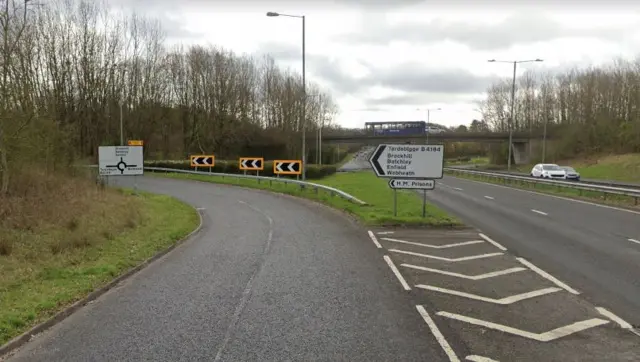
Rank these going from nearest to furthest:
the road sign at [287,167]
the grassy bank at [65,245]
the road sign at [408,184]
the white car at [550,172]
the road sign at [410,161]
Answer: the grassy bank at [65,245], the road sign at [410,161], the road sign at [408,184], the road sign at [287,167], the white car at [550,172]

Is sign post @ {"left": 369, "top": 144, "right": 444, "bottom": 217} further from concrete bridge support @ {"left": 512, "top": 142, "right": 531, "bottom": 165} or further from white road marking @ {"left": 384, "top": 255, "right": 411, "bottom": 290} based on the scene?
concrete bridge support @ {"left": 512, "top": 142, "right": 531, "bottom": 165}

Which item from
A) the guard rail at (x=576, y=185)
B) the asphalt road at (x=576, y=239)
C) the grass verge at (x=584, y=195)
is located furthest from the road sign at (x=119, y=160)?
the guard rail at (x=576, y=185)

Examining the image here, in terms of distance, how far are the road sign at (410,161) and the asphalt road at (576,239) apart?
2241 millimetres

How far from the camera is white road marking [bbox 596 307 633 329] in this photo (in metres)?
6.12

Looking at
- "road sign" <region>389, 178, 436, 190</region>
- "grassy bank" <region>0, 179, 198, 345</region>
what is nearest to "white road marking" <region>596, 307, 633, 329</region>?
"grassy bank" <region>0, 179, 198, 345</region>

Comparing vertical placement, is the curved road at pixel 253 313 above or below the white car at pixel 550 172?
below

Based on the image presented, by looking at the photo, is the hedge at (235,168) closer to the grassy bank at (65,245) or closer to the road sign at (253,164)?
the road sign at (253,164)

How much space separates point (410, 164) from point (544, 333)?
1034 cm

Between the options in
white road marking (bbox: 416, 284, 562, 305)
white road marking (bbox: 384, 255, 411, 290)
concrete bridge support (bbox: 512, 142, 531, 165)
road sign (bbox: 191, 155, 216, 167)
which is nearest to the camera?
white road marking (bbox: 416, 284, 562, 305)

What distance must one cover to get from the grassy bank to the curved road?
20.7 inches

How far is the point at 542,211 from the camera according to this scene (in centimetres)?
1920

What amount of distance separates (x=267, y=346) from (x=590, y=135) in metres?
71.3

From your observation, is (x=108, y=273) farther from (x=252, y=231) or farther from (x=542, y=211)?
(x=542, y=211)

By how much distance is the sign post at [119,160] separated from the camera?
75.7 ft
